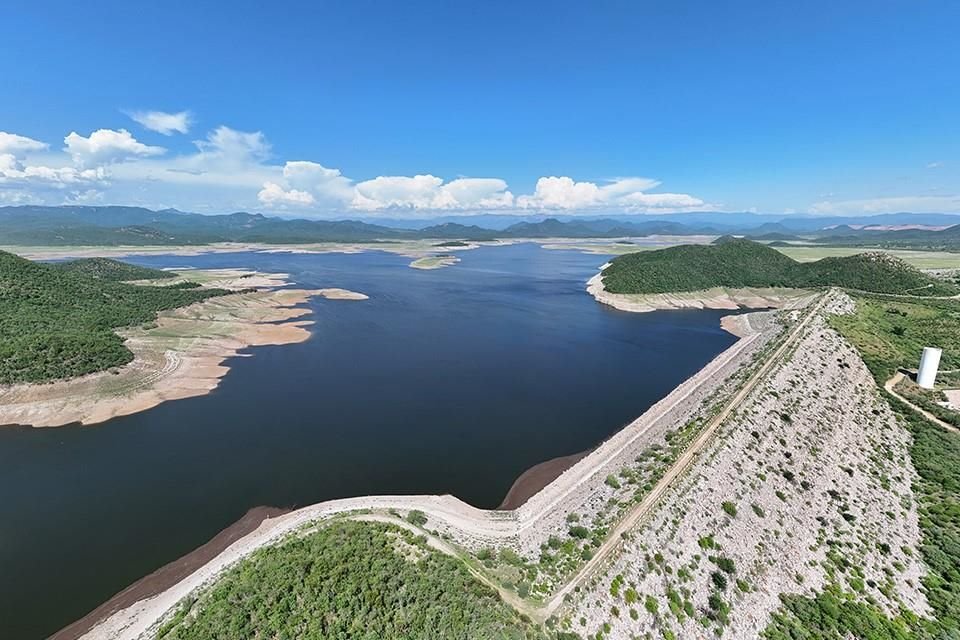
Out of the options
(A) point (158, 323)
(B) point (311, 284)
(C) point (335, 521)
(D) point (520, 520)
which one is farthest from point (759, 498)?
(B) point (311, 284)

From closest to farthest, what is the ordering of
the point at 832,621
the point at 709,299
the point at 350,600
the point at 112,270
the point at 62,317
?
1. the point at 350,600
2. the point at 832,621
3. the point at 62,317
4. the point at 709,299
5. the point at 112,270

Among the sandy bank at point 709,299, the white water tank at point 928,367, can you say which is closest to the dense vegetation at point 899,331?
the white water tank at point 928,367

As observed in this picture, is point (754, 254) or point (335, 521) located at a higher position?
point (754, 254)

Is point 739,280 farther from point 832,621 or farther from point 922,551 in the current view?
point 832,621

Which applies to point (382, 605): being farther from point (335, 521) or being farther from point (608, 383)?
point (608, 383)

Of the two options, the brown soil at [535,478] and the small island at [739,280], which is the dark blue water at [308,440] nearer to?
the brown soil at [535,478]

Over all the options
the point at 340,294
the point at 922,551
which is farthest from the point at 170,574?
the point at 340,294
